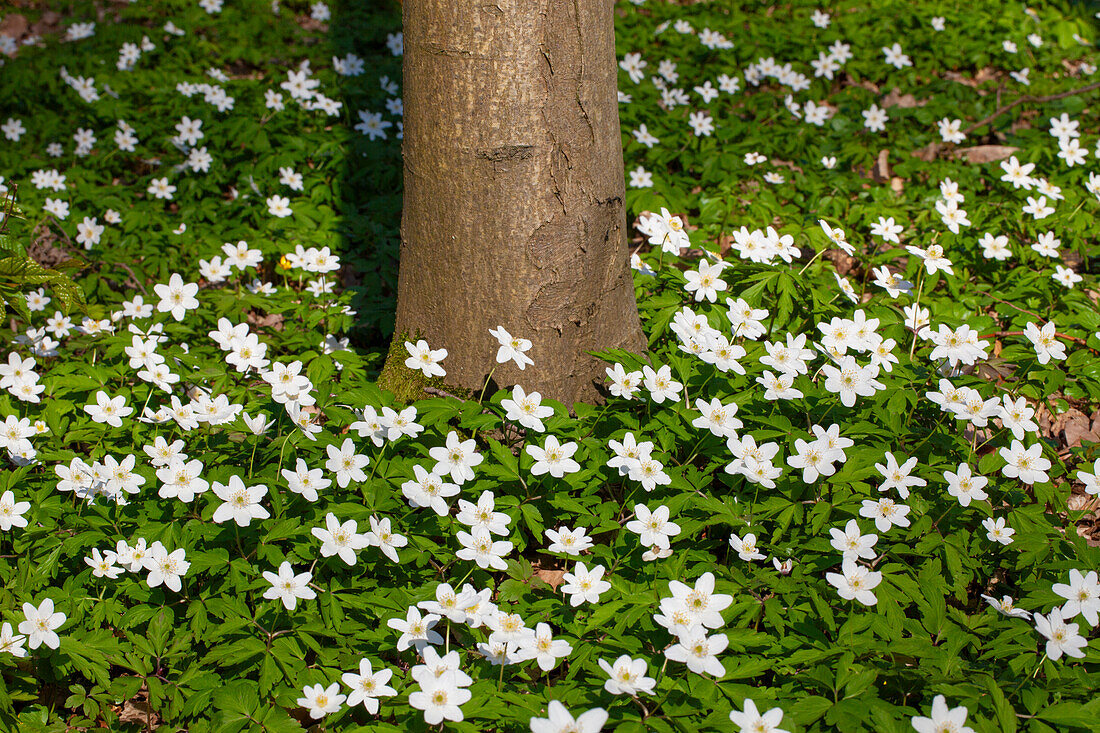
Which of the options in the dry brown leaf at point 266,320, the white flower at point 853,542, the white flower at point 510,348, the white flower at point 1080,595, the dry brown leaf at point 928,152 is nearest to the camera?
the white flower at point 1080,595

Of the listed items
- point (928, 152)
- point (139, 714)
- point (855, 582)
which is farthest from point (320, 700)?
point (928, 152)

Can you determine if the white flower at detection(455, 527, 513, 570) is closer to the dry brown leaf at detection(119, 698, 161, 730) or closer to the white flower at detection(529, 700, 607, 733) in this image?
the white flower at detection(529, 700, 607, 733)

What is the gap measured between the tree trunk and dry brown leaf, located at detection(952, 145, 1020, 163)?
294 cm

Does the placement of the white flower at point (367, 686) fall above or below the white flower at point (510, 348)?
below

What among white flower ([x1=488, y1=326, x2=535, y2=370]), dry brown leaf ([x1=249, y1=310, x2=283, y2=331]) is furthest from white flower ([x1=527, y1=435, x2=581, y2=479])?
dry brown leaf ([x1=249, y1=310, x2=283, y2=331])

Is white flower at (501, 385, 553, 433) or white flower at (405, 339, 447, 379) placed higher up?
white flower at (405, 339, 447, 379)

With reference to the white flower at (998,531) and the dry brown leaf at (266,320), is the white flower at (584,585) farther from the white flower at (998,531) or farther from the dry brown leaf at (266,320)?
the dry brown leaf at (266,320)

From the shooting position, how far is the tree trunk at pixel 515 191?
7.97 feet

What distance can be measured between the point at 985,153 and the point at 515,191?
3479 mm

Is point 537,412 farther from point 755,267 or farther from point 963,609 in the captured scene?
point 963,609

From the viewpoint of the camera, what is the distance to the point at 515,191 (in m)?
2.57

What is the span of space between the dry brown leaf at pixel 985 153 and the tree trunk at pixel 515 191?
9.66 feet

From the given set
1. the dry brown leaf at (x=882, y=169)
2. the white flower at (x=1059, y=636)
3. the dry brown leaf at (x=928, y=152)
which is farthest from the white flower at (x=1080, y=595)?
the dry brown leaf at (x=928, y=152)

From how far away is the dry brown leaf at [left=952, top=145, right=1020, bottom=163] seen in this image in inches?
Result: 177
